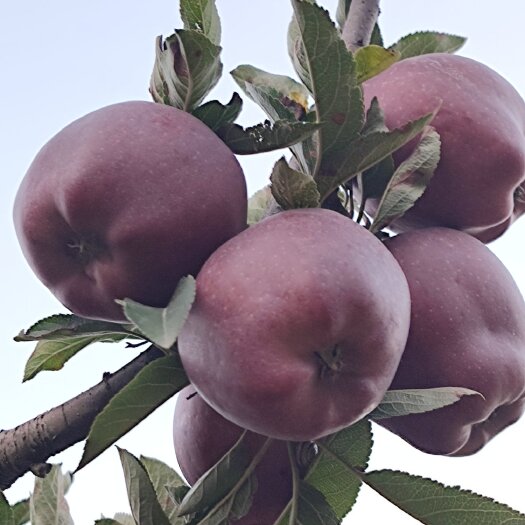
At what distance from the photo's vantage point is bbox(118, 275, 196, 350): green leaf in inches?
33.7

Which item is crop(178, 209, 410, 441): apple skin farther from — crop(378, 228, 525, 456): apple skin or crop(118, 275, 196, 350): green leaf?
crop(378, 228, 525, 456): apple skin

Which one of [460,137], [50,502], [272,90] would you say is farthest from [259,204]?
[50,502]

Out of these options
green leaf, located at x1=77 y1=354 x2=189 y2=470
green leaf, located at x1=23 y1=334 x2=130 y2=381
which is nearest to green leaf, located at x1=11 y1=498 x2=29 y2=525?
green leaf, located at x1=23 y1=334 x2=130 y2=381

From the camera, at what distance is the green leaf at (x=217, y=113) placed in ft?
3.74

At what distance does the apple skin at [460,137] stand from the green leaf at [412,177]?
0.11 feet

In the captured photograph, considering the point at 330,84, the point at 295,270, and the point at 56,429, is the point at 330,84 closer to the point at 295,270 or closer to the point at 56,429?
the point at 295,270

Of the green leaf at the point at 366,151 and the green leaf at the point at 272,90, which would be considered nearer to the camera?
the green leaf at the point at 366,151

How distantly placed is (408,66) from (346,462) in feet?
1.69

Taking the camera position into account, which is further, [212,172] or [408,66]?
[408,66]

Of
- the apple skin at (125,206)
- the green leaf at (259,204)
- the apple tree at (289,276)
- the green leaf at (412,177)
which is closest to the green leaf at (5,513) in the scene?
the apple tree at (289,276)

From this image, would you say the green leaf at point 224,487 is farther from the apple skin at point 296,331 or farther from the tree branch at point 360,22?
the tree branch at point 360,22

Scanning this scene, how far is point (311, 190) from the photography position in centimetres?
106

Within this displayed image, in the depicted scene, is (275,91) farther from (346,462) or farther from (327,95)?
(346,462)

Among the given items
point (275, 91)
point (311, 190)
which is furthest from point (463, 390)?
point (275, 91)
